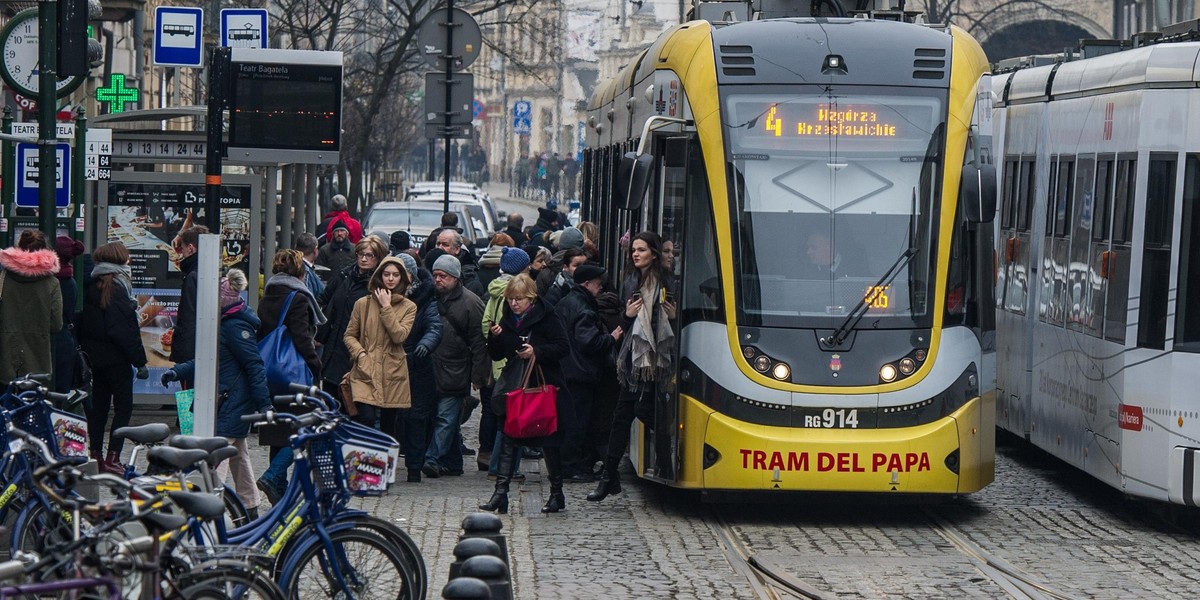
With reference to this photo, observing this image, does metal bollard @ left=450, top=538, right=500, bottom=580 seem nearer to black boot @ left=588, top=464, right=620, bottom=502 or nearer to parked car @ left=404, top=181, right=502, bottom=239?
black boot @ left=588, top=464, right=620, bottom=502

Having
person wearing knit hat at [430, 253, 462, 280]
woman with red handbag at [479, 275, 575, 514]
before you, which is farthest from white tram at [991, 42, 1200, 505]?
person wearing knit hat at [430, 253, 462, 280]

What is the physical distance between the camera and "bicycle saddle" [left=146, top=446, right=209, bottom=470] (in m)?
7.40

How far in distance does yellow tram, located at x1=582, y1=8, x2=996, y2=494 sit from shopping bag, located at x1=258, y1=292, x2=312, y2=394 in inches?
81.8

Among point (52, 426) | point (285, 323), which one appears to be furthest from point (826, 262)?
point (52, 426)

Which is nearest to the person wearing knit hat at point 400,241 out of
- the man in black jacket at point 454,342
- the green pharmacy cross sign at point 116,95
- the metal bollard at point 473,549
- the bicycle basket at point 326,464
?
the man in black jacket at point 454,342

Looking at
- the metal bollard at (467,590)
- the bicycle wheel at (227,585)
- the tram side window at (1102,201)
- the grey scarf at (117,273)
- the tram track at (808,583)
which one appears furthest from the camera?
the grey scarf at (117,273)

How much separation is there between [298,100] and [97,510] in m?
5.58

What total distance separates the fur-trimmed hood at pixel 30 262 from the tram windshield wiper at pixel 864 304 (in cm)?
464

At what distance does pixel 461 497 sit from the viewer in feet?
41.7

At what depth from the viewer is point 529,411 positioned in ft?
37.9

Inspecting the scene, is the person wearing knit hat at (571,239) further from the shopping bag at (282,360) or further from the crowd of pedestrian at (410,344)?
the shopping bag at (282,360)

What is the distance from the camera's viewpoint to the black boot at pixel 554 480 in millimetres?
11852

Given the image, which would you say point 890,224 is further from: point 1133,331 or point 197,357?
point 197,357

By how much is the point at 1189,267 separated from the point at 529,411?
12.7 ft
